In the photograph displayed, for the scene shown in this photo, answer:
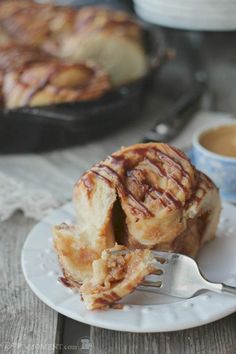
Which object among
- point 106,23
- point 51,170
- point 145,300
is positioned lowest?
point 51,170

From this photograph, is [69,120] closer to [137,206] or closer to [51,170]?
[51,170]

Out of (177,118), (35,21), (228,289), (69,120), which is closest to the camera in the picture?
(228,289)

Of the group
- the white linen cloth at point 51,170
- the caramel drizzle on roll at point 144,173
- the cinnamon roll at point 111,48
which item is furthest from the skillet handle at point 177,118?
the caramel drizzle on roll at point 144,173

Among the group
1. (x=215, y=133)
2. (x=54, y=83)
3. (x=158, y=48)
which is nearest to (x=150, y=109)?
(x=158, y=48)

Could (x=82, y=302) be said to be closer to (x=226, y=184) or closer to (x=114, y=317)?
(x=114, y=317)

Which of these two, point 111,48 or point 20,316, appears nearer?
point 20,316

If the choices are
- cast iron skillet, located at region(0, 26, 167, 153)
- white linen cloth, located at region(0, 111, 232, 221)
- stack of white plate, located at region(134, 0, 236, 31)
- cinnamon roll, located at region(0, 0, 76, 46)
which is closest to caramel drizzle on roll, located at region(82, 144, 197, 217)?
white linen cloth, located at region(0, 111, 232, 221)

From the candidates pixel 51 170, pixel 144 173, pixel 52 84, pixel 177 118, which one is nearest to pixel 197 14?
pixel 177 118
